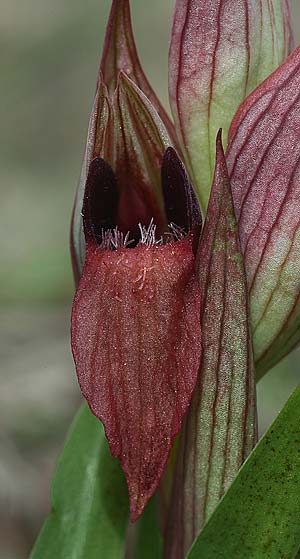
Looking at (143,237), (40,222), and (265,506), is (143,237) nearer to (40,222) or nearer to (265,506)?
(265,506)

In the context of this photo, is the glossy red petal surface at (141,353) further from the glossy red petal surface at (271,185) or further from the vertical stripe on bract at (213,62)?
the vertical stripe on bract at (213,62)

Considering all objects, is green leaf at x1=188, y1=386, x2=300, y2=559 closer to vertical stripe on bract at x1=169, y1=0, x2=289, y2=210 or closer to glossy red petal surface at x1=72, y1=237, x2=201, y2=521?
glossy red petal surface at x1=72, y1=237, x2=201, y2=521

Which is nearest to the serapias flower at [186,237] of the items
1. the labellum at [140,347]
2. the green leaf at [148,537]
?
the labellum at [140,347]

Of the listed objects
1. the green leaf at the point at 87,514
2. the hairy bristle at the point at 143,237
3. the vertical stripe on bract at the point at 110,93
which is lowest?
the green leaf at the point at 87,514

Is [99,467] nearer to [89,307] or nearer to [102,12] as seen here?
[89,307]

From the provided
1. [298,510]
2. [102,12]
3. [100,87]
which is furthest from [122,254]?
[102,12]

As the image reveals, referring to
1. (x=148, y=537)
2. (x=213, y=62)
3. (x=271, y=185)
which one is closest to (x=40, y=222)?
(x=148, y=537)
